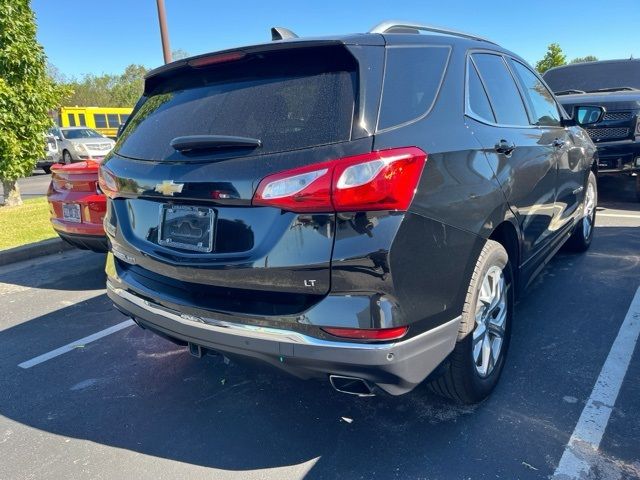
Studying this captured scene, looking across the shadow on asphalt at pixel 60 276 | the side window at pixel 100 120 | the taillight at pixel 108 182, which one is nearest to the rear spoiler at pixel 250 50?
the taillight at pixel 108 182

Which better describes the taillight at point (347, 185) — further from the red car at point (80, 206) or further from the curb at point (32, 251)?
the curb at point (32, 251)

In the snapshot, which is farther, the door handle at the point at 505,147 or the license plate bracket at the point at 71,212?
the license plate bracket at the point at 71,212

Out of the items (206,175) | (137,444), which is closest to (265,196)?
(206,175)

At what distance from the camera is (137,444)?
259 centimetres

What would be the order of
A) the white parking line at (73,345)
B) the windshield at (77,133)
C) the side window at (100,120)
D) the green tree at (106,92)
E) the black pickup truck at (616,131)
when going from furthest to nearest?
the green tree at (106,92) → the side window at (100,120) → the windshield at (77,133) → the black pickup truck at (616,131) → the white parking line at (73,345)

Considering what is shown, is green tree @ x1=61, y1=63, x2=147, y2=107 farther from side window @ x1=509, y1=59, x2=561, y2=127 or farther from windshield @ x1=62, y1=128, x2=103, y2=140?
side window @ x1=509, y1=59, x2=561, y2=127

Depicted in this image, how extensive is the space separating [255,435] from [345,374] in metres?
0.85

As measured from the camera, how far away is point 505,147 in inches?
111

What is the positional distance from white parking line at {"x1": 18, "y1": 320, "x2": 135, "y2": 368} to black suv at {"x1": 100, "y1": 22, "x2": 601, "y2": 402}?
48.5 inches

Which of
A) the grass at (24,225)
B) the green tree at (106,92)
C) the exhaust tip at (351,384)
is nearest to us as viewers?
the exhaust tip at (351,384)

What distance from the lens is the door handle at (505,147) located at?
276 centimetres

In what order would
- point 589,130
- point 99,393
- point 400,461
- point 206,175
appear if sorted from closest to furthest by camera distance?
point 206,175, point 400,461, point 99,393, point 589,130

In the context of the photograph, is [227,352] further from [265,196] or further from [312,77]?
[312,77]

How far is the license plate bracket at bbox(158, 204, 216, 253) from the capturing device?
7.29ft
